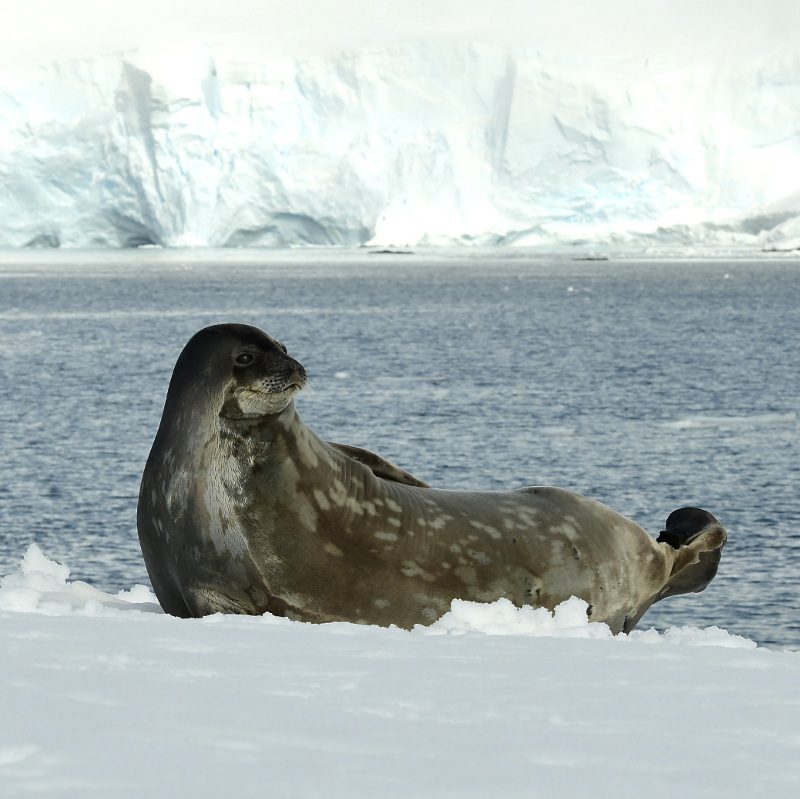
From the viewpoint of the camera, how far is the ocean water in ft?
55.0

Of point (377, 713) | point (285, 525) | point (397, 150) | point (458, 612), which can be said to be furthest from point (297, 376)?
point (397, 150)

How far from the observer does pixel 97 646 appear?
413cm

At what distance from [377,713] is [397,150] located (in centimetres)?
9991

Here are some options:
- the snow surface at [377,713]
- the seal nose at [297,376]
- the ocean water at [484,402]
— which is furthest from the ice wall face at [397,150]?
the snow surface at [377,713]

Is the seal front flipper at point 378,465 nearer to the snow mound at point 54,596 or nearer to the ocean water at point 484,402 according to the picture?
the snow mound at point 54,596

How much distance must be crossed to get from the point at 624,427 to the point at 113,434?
29.7ft

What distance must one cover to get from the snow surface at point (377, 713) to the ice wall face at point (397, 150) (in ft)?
292

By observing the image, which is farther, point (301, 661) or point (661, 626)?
point (661, 626)

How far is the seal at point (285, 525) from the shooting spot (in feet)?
19.6

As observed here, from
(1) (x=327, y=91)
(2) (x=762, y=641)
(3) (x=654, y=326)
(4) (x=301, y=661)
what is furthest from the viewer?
(1) (x=327, y=91)

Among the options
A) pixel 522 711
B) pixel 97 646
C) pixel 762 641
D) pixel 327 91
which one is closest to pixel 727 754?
pixel 522 711

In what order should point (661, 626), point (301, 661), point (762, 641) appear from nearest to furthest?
point (301, 661)
point (762, 641)
point (661, 626)

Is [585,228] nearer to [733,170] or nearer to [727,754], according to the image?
[733,170]

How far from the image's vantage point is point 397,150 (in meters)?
102
